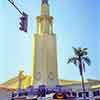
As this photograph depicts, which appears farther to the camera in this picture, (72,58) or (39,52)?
(39,52)

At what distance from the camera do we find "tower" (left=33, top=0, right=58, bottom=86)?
321 feet

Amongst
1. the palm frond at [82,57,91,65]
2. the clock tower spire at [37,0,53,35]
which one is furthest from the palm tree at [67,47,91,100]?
the clock tower spire at [37,0,53,35]

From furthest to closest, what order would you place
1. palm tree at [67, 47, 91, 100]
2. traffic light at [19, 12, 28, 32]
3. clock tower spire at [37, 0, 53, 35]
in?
clock tower spire at [37, 0, 53, 35] < palm tree at [67, 47, 91, 100] < traffic light at [19, 12, 28, 32]

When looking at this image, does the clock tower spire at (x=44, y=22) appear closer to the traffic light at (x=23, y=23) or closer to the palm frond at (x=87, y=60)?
the palm frond at (x=87, y=60)

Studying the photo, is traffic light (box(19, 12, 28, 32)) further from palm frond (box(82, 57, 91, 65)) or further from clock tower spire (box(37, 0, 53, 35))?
clock tower spire (box(37, 0, 53, 35))

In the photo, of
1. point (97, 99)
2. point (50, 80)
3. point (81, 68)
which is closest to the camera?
point (97, 99)

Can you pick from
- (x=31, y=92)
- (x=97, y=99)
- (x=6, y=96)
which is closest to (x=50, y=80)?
(x=31, y=92)

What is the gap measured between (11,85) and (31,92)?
39639 mm

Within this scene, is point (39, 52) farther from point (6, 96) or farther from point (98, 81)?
point (6, 96)

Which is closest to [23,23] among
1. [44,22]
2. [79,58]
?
[79,58]

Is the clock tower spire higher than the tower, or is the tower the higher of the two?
the clock tower spire

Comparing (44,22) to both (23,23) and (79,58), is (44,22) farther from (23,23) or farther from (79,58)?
(23,23)

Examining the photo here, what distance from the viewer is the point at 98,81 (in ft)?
290

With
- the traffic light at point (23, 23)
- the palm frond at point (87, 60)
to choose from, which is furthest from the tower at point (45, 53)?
the traffic light at point (23, 23)
